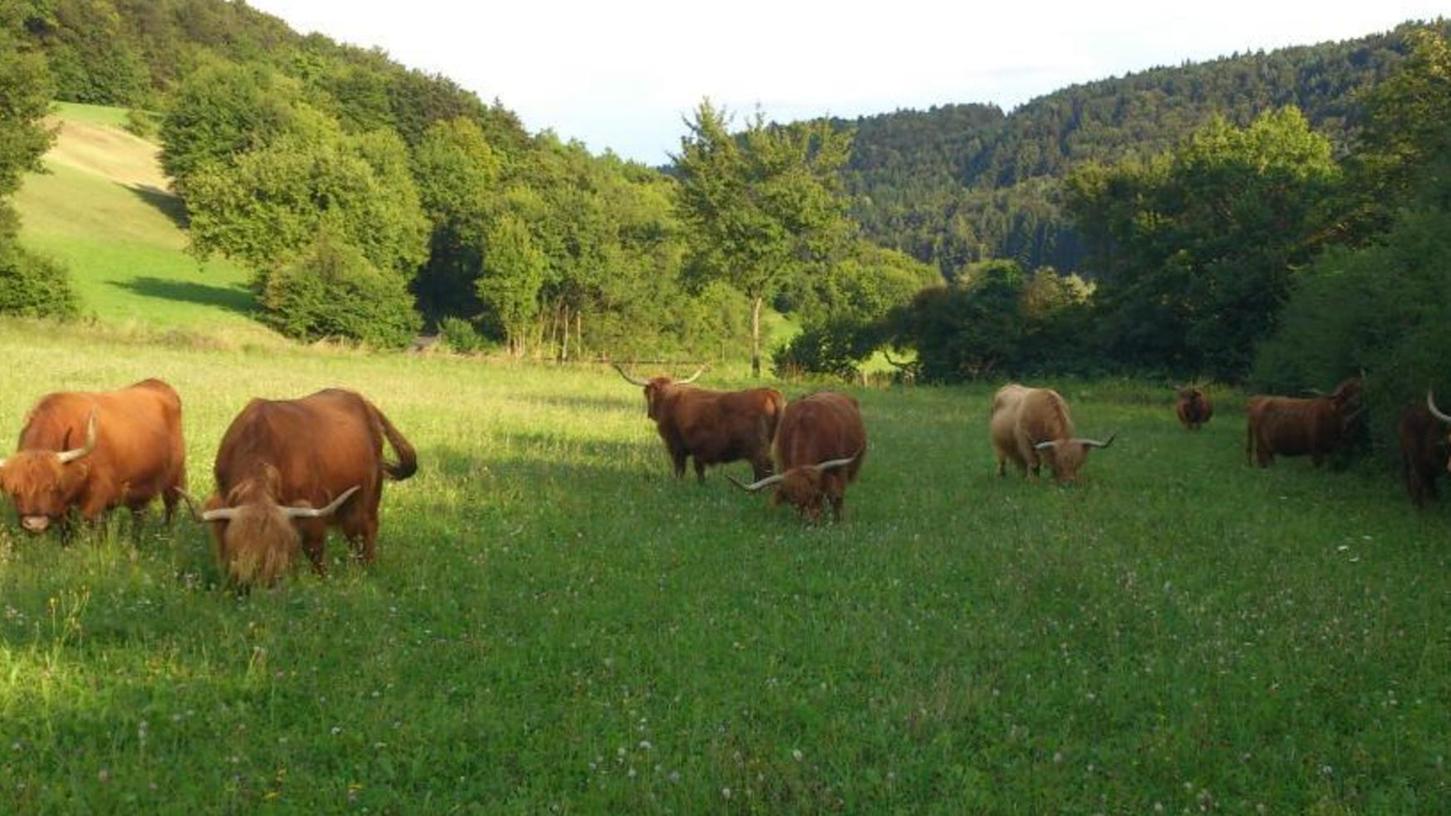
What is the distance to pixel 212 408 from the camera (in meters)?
18.9

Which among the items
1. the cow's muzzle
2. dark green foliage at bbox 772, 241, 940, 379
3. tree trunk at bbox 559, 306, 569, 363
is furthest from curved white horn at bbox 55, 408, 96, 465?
tree trunk at bbox 559, 306, 569, 363

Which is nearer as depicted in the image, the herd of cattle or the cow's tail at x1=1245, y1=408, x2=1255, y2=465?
the herd of cattle

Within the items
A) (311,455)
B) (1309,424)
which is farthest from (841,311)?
(311,455)

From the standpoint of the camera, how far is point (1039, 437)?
15.0 m

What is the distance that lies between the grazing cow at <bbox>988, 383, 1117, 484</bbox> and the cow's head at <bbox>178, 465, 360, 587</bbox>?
11.1 meters

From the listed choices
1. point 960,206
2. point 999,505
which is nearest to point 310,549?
point 999,505

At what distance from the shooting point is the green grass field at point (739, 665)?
4887mm

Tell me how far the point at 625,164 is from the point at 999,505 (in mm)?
111569

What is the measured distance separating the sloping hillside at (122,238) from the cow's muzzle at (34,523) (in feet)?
118

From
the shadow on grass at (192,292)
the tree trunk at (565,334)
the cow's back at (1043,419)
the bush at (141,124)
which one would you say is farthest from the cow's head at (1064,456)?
the bush at (141,124)

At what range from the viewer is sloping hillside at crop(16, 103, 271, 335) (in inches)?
1917

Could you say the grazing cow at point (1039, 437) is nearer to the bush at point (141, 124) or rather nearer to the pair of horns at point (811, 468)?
the pair of horns at point (811, 468)

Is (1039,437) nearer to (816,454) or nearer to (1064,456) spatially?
(1064,456)

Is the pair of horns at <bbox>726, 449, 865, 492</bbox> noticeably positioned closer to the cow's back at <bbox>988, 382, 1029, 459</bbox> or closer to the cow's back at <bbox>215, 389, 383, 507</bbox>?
the cow's back at <bbox>215, 389, 383, 507</bbox>
